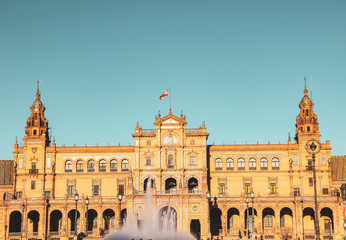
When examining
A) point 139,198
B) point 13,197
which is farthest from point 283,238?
point 13,197

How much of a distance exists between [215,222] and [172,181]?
10.3 metres

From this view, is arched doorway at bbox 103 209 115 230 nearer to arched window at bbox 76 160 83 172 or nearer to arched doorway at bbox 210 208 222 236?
arched window at bbox 76 160 83 172

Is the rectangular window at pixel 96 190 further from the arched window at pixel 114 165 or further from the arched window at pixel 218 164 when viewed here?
the arched window at pixel 218 164

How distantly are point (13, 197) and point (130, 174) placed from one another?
2119 cm

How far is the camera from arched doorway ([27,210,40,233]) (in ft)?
294

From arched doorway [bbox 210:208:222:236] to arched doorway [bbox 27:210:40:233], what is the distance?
3068 cm

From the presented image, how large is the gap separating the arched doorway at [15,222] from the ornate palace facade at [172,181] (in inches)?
7.1

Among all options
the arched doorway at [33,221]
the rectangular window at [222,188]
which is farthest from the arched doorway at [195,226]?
the arched doorway at [33,221]

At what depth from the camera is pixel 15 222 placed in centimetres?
9119

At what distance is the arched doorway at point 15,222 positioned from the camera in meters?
90.1

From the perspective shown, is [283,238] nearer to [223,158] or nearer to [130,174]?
[223,158]

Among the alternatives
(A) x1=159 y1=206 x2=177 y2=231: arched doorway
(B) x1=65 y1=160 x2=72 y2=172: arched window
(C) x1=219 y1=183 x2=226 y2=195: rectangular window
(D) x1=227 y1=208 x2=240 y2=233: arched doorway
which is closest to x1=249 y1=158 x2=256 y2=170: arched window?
(C) x1=219 y1=183 x2=226 y2=195: rectangular window

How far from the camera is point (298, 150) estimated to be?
90625 millimetres

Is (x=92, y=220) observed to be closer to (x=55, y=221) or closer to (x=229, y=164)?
(x=55, y=221)
